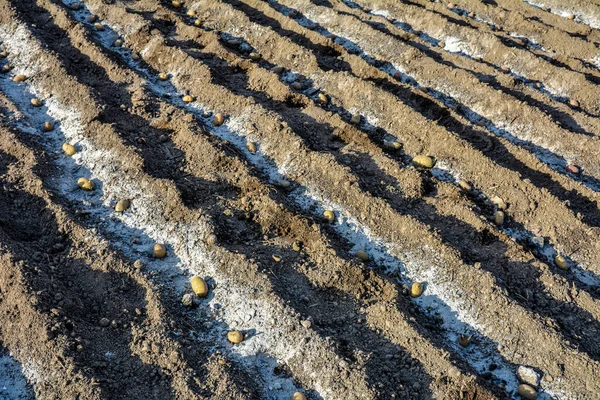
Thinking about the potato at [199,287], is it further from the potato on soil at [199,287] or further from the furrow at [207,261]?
the furrow at [207,261]

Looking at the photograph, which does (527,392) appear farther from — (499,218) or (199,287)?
(199,287)

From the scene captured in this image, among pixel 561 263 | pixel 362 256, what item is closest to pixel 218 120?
pixel 362 256

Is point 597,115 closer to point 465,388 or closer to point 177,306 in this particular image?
point 465,388

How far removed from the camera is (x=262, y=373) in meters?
3.90

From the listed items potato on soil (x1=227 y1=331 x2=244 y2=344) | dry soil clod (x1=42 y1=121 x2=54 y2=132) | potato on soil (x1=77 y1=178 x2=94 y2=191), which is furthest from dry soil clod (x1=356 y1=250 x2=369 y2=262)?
dry soil clod (x1=42 y1=121 x2=54 y2=132)

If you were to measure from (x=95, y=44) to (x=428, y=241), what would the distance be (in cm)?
513

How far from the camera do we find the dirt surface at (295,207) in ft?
12.8

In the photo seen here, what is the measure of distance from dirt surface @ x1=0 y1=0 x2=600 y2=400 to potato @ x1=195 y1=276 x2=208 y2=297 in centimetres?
8

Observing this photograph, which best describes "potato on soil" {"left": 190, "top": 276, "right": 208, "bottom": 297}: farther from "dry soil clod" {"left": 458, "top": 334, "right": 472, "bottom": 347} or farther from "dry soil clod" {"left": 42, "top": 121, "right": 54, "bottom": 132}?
"dry soil clod" {"left": 42, "top": 121, "right": 54, "bottom": 132}

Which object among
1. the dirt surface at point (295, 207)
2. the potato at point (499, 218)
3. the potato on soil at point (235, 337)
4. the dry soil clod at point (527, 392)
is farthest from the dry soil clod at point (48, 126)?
the dry soil clod at point (527, 392)

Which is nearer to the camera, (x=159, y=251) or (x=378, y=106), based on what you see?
(x=159, y=251)

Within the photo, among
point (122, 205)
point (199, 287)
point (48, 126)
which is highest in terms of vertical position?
point (199, 287)

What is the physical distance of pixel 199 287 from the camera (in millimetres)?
4359

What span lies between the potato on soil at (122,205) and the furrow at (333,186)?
153 cm
